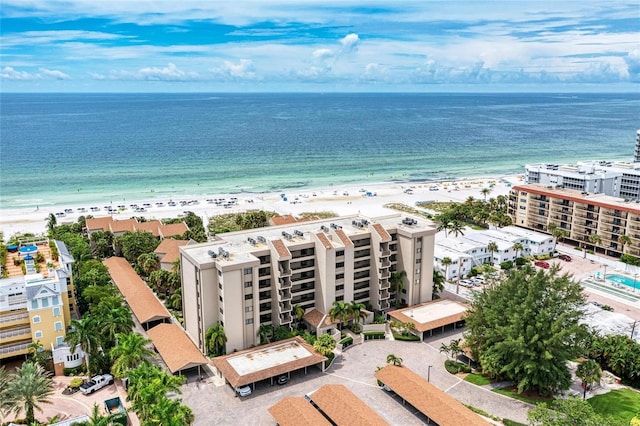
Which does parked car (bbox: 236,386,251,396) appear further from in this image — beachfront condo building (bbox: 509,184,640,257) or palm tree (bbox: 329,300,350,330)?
beachfront condo building (bbox: 509,184,640,257)

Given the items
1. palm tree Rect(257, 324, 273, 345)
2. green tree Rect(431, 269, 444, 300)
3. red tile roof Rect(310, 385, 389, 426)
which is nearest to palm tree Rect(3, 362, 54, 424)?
palm tree Rect(257, 324, 273, 345)

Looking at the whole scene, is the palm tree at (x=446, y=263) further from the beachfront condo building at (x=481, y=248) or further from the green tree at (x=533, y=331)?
the green tree at (x=533, y=331)

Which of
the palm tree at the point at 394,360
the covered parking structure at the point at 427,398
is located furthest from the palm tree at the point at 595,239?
the covered parking structure at the point at 427,398

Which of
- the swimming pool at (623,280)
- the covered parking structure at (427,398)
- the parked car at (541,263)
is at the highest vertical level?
the covered parking structure at (427,398)

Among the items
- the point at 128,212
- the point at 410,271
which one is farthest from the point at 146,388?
the point at 128,212

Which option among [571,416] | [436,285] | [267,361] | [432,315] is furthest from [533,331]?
[267,361]

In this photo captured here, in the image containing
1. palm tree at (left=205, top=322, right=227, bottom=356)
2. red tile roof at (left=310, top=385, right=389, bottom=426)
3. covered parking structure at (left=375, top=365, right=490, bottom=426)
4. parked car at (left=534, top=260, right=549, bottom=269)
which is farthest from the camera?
parked car at (left=534, top=260, right=549, bottom=269)

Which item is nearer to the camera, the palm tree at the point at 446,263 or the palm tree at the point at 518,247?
the palm tree at the point at 446,263
